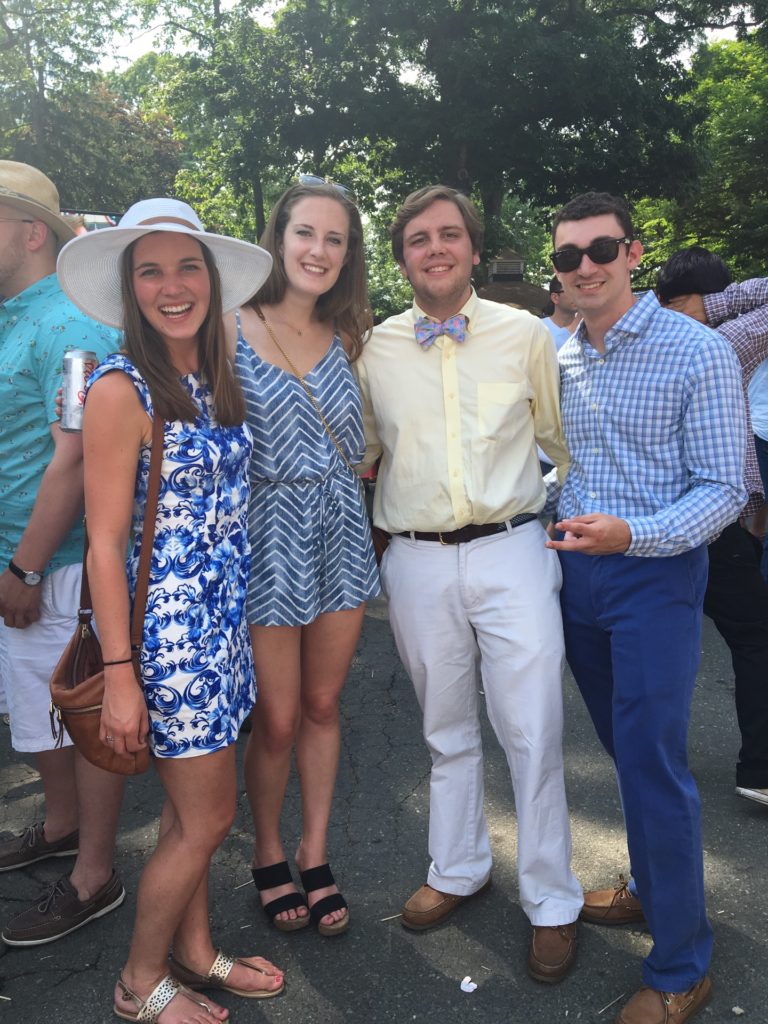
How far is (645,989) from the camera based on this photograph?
245 cm

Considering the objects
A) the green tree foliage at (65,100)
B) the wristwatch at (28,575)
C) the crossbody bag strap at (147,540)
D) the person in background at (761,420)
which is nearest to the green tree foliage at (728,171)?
the green tree foliage at (65,100)

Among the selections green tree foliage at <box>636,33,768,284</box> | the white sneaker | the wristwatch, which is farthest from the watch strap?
green tree foliage at <box>636,33,768,284</box>

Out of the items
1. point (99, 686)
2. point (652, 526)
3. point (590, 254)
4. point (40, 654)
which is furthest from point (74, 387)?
point (652, 526)

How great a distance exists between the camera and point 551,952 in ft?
8.77

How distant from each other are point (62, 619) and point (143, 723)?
3.07 ft

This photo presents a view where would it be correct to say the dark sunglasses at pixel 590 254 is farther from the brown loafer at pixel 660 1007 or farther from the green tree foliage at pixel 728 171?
the green tree foliage at pixel 728 171

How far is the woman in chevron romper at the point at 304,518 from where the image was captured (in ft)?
9.05

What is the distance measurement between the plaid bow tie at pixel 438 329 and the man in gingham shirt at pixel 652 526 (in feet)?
1.19

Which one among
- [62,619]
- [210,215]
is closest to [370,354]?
[62,619]

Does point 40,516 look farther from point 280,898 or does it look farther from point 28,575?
point 280,898

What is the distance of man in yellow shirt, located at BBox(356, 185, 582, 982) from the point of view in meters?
2.75

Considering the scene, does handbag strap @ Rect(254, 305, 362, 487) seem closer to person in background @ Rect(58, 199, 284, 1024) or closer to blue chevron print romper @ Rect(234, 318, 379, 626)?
blue chevron print romper @ Rect(234, 318, 379, 626)

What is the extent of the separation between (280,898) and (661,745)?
137 centimetres

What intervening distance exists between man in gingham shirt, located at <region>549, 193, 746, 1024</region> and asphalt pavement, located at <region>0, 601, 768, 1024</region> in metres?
0.13
